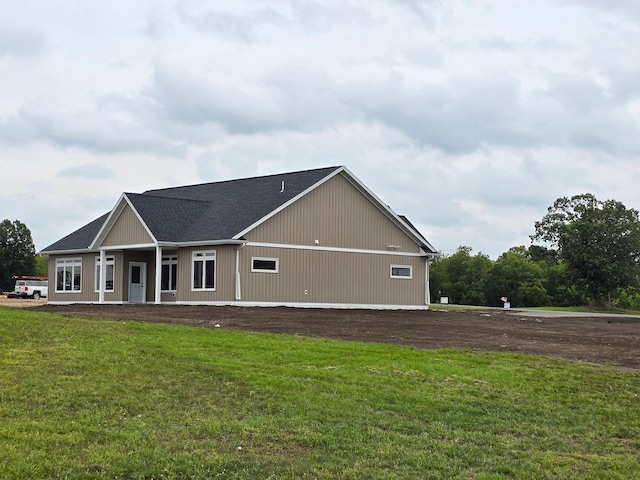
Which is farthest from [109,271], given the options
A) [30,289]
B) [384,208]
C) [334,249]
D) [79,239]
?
[30,289]

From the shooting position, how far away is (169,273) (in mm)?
32812

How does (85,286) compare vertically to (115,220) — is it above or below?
below

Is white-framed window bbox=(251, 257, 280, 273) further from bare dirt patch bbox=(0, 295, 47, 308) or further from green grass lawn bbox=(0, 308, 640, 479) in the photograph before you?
green grass lawn bbox=(0, 308, 640, 479)

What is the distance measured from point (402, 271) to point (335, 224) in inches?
176

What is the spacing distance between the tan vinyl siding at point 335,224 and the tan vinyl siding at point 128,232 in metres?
4.70

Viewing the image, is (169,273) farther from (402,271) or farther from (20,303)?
(402,271)

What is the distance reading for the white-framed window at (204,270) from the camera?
30844 mm

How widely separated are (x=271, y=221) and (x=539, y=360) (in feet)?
59.2

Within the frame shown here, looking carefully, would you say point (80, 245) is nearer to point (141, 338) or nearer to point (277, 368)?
point (141, 338)

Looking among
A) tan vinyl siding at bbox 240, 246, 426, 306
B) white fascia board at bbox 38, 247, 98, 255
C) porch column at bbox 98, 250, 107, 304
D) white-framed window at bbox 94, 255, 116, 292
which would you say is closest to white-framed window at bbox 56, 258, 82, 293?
white fascia board at bbox 38, 247, 98, 255

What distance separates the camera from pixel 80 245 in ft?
121

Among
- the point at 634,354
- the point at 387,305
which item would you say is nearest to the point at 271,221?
the point at 387,305

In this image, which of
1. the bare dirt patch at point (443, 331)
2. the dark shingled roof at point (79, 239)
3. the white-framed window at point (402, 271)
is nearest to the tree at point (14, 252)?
the dark shingled roof at point (79, 239)

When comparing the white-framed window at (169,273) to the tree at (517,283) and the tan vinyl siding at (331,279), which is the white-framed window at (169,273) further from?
the tree at (517,283)
